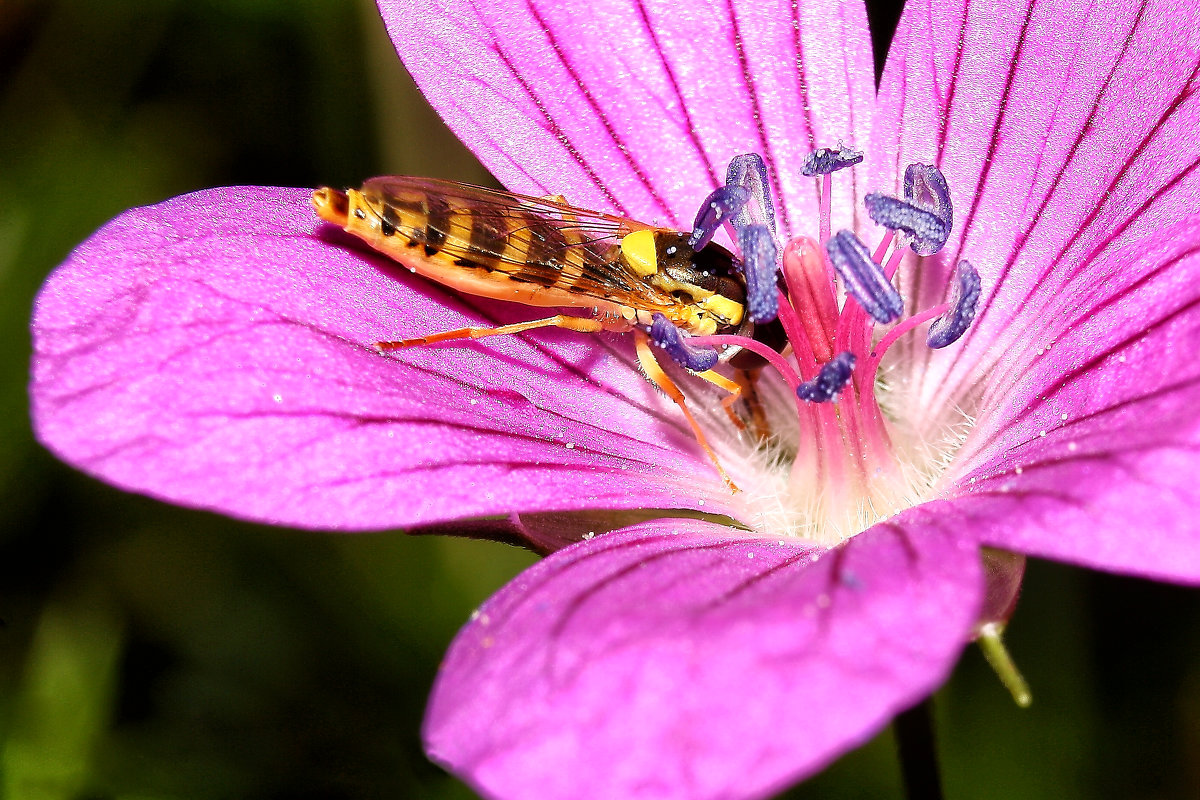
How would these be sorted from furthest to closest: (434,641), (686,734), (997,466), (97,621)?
(434,641), (97,621), (997,466), (686,734)

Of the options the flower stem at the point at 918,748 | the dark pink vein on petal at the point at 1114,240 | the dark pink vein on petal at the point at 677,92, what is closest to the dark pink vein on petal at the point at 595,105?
the dark pink vein on petal at the point at 677,92

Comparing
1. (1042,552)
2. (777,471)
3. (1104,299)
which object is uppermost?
(1104,299)

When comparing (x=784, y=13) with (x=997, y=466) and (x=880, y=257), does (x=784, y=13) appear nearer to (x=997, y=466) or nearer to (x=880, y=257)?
(x=880, y=257)

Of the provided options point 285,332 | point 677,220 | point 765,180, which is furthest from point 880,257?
point 285,332

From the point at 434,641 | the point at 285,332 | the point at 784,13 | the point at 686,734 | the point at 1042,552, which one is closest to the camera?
the point at 686,734

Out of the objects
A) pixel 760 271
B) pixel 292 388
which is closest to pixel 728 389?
pixel 760 271

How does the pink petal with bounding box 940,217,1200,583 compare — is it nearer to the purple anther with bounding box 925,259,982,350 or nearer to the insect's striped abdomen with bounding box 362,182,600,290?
the purple anther with bounding box 925,259,982,350

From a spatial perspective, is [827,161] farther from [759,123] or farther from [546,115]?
[546,115]
